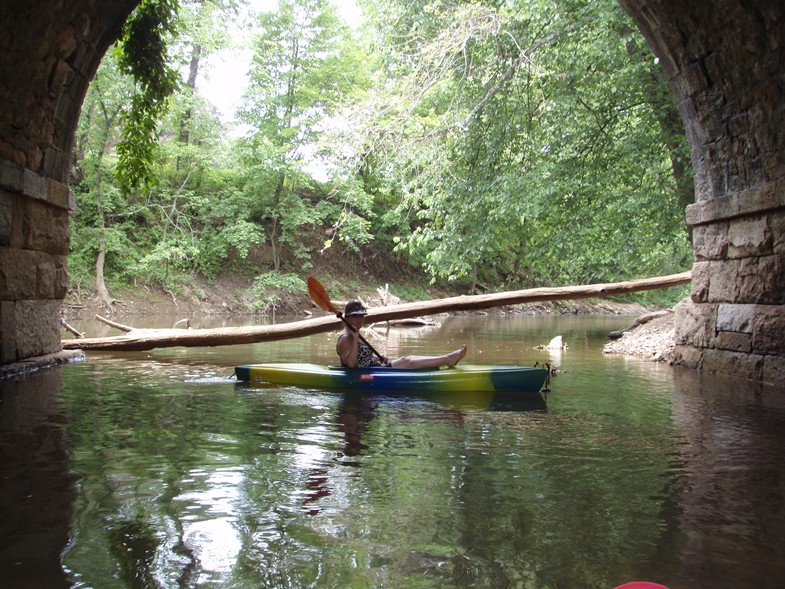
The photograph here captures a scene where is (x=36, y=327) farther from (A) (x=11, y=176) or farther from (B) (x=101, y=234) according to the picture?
(B) (x=101, y=234)

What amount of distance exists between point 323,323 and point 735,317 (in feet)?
15.9

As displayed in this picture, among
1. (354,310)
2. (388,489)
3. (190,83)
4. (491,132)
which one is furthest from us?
(190,83)

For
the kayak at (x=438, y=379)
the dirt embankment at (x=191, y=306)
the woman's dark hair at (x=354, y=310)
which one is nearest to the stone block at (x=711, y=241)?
the kayak at (x=438, y=379)

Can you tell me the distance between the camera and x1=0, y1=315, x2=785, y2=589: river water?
7.41 ft

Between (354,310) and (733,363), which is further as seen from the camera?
(733,363)

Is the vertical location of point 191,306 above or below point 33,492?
above

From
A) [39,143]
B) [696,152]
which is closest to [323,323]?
[39,143]

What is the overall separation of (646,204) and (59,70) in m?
8.67

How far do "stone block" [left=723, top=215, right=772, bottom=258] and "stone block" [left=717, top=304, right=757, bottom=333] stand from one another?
0.53 m

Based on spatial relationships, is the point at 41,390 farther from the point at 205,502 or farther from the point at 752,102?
the point at 752,102

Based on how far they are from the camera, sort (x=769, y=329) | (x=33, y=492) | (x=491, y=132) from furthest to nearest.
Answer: (x=491, y=132) → (x=769, y=329) → (x=33, y=492)

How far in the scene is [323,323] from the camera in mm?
8375

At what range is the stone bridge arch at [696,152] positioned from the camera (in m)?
5.54

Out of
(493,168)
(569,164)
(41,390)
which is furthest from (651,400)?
(493,168)
